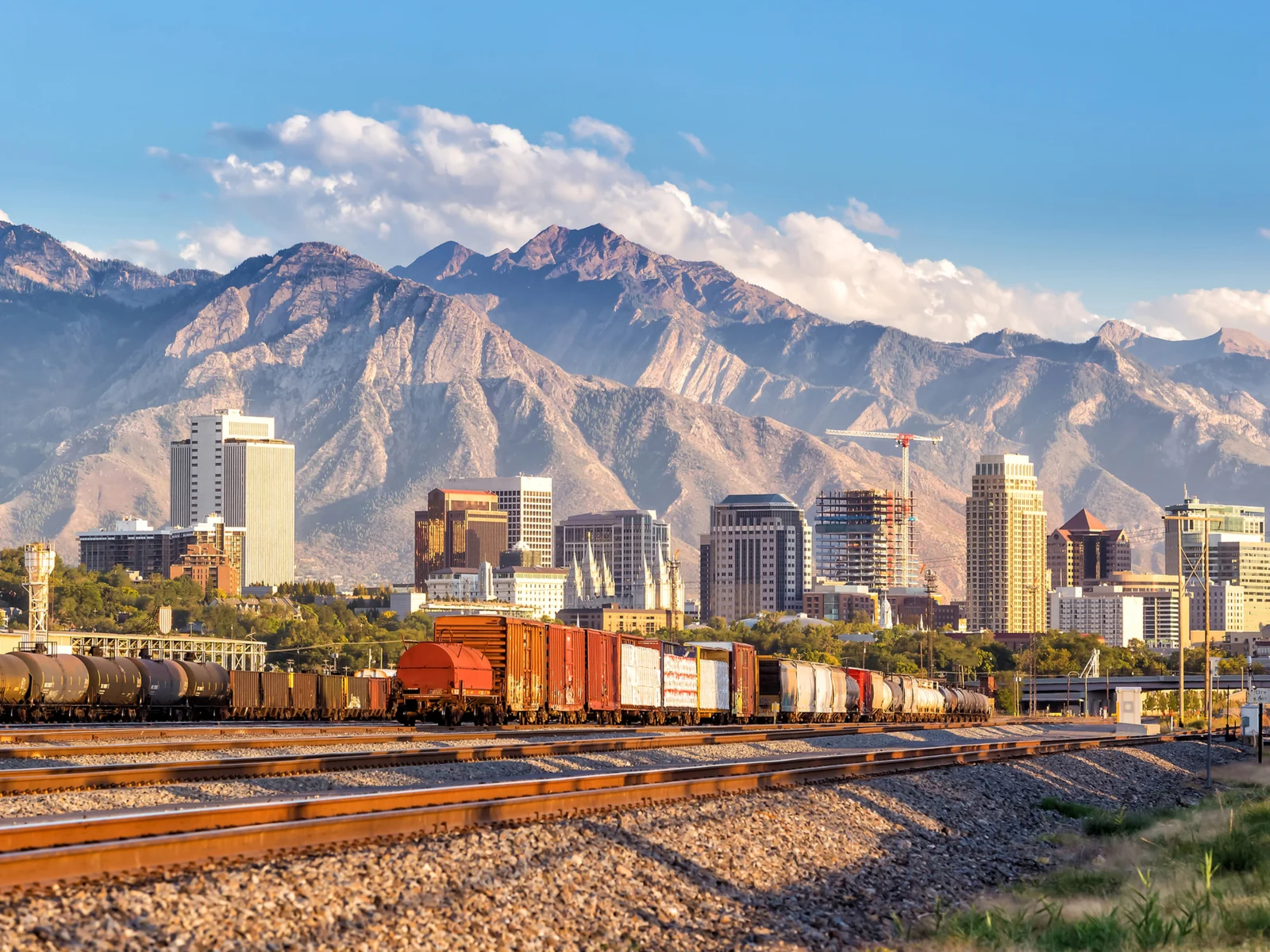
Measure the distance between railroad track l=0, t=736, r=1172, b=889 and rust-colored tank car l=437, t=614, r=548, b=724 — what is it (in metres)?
26.8

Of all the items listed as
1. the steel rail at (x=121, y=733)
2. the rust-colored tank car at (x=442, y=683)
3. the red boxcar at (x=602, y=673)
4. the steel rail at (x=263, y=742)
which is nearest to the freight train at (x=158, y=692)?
the steel rail at (x=121, y=733)

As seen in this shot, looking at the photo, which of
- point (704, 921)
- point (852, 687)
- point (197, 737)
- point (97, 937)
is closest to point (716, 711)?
point (852, 687)

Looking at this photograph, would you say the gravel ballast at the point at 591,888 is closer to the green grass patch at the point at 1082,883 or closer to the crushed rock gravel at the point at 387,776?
the green grass patch at the point at 1082,883

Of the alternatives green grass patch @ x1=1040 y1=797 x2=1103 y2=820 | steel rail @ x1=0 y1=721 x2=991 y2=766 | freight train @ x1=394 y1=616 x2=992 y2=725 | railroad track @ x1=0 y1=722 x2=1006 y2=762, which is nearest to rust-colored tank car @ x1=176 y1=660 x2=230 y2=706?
freight train @ x1=394 y1=616 x2=992 y2=725

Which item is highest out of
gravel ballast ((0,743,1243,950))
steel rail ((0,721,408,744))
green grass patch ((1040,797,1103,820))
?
gravel ballast ((0,743,1243,950))

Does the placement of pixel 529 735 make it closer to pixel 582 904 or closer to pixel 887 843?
pixel 887 843

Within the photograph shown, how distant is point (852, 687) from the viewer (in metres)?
98.2

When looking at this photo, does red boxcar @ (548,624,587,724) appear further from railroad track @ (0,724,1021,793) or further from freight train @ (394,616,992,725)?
railroad track @ (0,724,1021,793)

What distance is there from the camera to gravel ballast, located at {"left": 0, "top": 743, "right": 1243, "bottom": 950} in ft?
51.5

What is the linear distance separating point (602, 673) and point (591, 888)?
48.7 m

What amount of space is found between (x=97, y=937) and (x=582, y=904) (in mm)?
5812

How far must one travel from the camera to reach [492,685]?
59062mm

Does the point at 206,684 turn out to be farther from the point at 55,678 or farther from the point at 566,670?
the point at 566,670

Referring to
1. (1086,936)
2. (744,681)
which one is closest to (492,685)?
(744,681)
